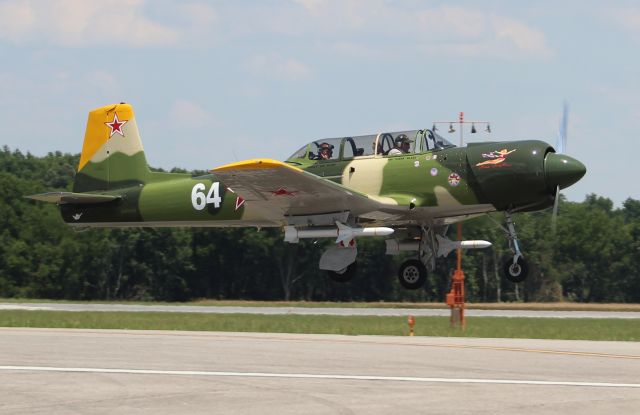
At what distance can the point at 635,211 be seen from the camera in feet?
364

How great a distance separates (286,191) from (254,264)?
59428mm

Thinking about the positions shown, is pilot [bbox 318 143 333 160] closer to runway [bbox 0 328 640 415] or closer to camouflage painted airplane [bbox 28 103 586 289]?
camouflage painted airplane [bbox 28 103 586 289]

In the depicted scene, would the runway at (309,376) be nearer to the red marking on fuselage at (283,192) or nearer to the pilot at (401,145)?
the red marking on fuselage at (283,192)

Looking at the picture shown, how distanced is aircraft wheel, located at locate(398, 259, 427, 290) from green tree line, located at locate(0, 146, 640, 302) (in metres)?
50.2

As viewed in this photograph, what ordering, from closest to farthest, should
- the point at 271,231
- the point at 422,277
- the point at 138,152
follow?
1. the point at 422,277
2. the point at 138,152
3. the point at 271,231

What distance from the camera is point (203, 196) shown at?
25531 millimetres

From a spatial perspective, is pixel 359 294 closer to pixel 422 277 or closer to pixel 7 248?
pixel 7 248

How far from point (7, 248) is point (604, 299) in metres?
44.6

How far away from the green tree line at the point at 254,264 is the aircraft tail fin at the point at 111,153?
47.8 meters

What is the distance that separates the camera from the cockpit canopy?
77.3 feet

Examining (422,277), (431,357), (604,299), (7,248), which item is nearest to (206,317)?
(422,277)

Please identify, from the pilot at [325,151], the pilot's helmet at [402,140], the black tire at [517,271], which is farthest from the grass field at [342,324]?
the pilot's helmet at [402,140]

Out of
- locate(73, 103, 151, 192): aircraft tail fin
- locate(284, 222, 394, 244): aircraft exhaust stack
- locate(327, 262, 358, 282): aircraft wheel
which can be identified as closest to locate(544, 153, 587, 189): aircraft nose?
locate(284, 222, 394, 244): aircraft exhaust stack

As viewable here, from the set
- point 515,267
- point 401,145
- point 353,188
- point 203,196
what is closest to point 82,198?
point 203,196
